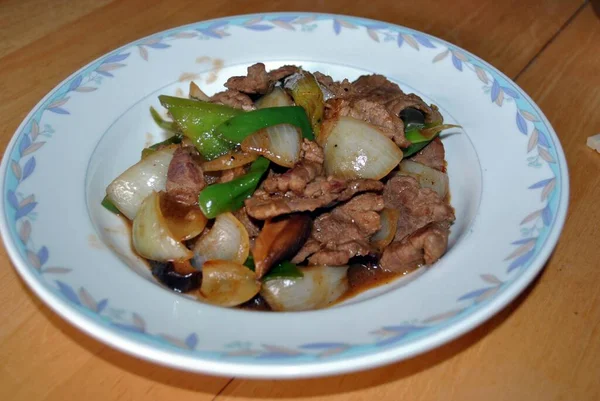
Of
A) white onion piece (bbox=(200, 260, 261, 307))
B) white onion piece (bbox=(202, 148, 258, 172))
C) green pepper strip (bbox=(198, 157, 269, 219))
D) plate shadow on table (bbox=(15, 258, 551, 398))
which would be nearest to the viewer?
plate shadow on table (bbox=(15, 258, 551, 398))

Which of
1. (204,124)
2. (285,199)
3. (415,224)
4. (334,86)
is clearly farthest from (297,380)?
(334,86)

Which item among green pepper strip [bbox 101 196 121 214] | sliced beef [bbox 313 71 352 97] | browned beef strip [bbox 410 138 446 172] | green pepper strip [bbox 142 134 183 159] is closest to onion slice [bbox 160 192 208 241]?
green pepper strip [bbox 101 196 121 214]

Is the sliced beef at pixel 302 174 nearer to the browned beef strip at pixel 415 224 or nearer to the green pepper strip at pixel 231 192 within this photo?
the green pepper strip at pixel 231 192

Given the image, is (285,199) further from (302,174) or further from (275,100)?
(275,100)

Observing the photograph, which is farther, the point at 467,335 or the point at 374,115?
the point at 374,115

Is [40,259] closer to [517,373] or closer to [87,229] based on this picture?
[87,229]

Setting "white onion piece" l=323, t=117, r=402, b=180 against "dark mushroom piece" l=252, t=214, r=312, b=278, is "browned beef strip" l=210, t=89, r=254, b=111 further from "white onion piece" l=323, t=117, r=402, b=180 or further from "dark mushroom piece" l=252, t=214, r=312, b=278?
"dark mushroom piece" l=252, t=214, r=312, b=278

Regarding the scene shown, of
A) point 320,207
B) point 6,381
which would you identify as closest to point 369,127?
point 320,207
